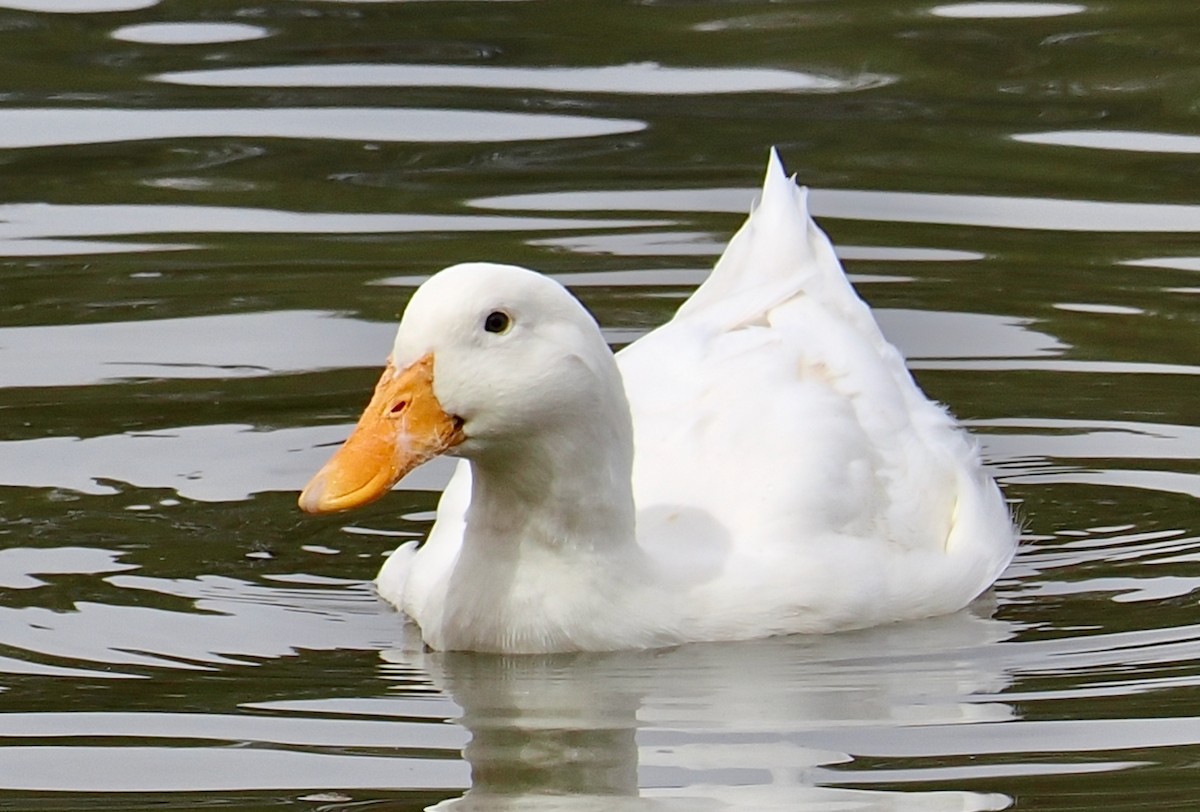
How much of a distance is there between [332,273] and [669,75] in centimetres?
287

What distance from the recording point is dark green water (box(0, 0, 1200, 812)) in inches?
252

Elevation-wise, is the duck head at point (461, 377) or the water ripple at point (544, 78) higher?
the water ripple at point (544, 78)

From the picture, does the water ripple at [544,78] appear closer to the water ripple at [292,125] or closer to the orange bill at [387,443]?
the water ripple at [292,125]

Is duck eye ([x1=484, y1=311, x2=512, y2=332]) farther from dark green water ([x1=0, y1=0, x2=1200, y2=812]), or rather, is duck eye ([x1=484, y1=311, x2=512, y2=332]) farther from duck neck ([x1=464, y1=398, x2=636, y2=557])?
dark green water ([x1=0, y1=0, x2=1200, y2=812])

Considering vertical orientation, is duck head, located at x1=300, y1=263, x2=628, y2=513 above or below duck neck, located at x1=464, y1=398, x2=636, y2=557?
above

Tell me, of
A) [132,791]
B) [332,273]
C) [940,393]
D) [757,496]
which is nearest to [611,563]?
[757,496]

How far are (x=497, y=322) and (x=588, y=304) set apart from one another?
363 centimetres

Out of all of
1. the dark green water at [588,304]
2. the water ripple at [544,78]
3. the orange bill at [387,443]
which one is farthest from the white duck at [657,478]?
the water ripple at [544,78]

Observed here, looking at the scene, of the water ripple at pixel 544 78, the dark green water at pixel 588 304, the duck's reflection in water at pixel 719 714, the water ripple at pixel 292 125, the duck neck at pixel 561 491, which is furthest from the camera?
the water ripple at pixel 544 78

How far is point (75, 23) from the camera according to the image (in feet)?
44.9

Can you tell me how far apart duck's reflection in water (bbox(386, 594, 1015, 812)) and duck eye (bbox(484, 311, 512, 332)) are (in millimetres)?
931

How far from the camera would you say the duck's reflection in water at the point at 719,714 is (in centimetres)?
611

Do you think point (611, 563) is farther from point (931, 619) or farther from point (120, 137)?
point (120, 137)

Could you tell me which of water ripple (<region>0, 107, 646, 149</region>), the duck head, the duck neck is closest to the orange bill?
the duck head
